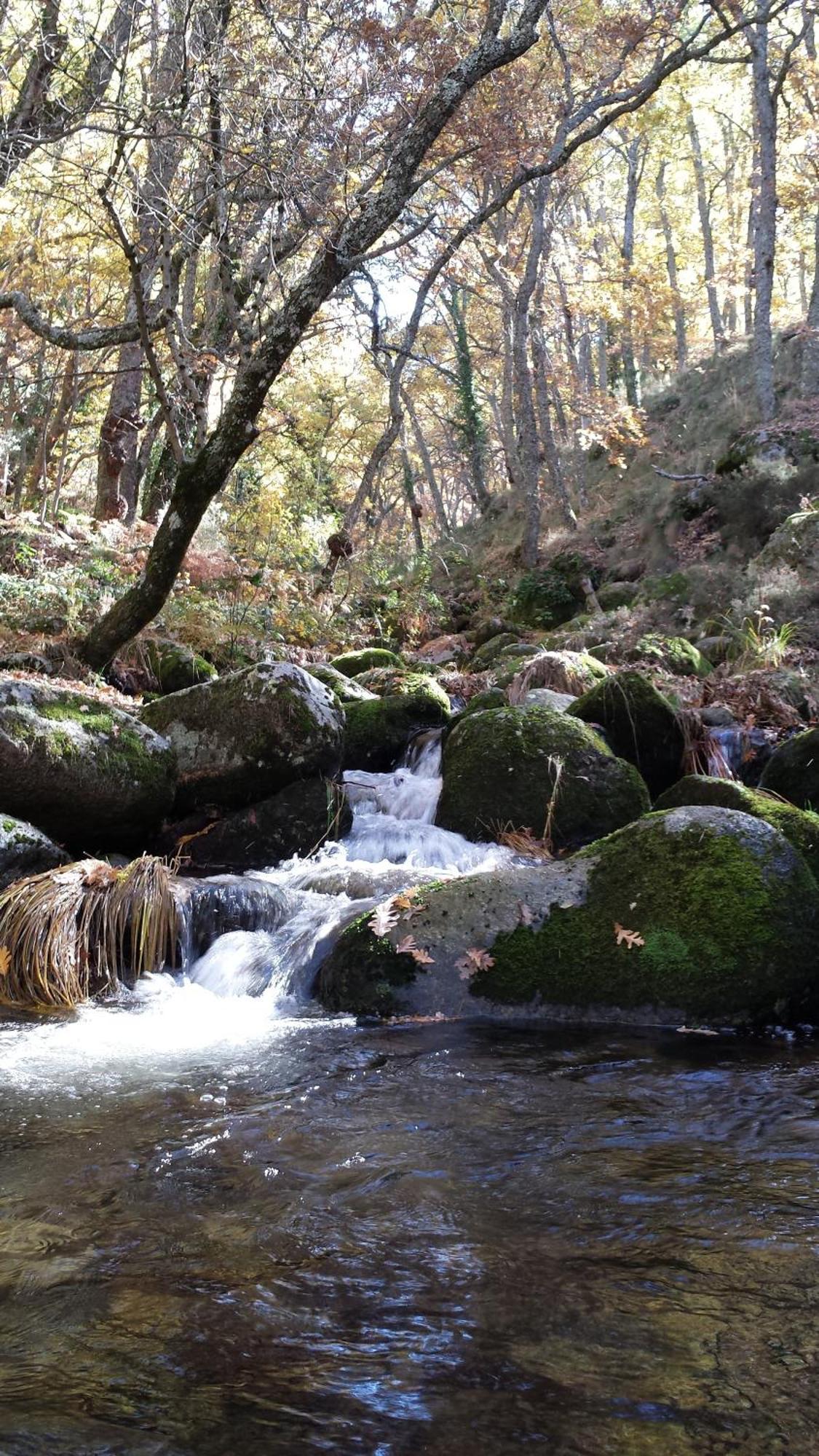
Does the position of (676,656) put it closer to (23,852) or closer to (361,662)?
(361,662)

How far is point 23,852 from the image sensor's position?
21.3ft

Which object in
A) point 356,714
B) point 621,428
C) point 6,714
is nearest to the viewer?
point 6,714

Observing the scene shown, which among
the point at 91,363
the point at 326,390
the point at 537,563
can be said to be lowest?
the point at 537,563

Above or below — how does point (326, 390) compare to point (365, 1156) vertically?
above

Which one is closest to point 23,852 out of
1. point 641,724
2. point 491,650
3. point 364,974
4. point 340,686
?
point 364,974

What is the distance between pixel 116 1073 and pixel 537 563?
17.5 metres

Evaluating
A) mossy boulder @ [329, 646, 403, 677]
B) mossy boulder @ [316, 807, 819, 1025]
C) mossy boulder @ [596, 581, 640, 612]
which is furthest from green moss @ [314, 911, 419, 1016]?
mossy boulder @ [596, 581, 640, 612]

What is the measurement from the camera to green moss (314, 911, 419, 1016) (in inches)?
206

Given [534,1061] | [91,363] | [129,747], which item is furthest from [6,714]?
[91,363]

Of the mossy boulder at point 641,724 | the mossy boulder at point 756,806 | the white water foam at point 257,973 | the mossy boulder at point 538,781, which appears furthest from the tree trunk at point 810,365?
the mossy boulder at point 756,806

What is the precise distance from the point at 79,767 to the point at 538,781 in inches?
143

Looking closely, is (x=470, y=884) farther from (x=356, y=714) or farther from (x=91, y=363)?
(x=91, y=363)

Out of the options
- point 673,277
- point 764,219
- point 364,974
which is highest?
point 673,277

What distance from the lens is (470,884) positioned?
5.50 metres
